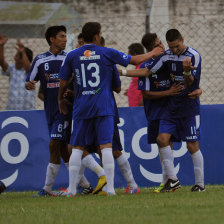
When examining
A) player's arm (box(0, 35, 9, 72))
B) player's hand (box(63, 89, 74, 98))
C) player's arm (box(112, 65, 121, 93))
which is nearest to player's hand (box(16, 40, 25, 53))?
player's arm (box(0, 35, 9, 72))

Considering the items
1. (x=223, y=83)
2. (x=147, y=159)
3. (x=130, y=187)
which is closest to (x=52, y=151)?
(x=130, y=187)

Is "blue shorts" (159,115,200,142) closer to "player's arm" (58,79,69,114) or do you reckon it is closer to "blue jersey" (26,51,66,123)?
"player's arm" (58,79,69,114)

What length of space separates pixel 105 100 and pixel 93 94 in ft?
0.47

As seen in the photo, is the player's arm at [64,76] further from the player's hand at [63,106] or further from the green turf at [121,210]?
the green turf at [121,210]

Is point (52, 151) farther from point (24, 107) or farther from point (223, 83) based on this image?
A: point (223, 83)

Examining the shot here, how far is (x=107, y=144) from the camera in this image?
7617mm

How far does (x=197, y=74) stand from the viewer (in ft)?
26.6

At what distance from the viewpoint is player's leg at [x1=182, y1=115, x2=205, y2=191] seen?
8125mm

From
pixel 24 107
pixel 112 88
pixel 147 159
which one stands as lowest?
pixel 147 159

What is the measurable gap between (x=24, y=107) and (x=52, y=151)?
1.96 m

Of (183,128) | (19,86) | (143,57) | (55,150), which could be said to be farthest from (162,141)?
(19,86)

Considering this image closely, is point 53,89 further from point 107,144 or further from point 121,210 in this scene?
point 121,210

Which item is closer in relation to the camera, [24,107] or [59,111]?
[59,111]

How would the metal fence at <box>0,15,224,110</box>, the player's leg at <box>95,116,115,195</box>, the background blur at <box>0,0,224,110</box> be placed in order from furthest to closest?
1. the background blur at <box>0,0,224,110</box>
2. the metal fence at <box>0,15,224,110</box>
3. the player's leg at <box>95,116,115,195</box>
